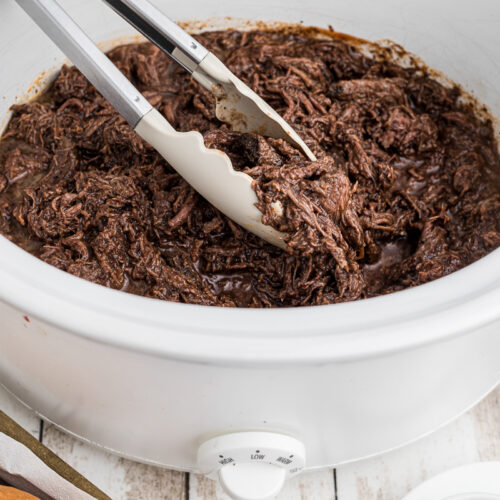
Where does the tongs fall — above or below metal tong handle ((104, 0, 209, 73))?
below

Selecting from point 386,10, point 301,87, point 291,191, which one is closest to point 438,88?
point 386,10

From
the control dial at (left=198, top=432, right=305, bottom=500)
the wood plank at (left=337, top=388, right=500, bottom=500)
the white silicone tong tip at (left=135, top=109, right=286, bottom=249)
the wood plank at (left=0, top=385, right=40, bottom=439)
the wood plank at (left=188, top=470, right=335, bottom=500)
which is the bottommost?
the control dial at (left=198, top=432, right=305, bottom=500)

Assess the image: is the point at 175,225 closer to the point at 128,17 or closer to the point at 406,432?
the point at 128,17

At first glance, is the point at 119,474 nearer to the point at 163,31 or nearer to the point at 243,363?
the point at 243,363

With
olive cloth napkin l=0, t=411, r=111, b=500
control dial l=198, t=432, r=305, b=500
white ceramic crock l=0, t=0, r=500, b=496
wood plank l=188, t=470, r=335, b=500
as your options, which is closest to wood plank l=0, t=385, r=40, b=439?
white ceramic crock l=0, t=0, r=500, b=496

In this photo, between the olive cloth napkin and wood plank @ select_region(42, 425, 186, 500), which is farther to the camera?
wood plank @ select_region(42, 425, 186, 500)

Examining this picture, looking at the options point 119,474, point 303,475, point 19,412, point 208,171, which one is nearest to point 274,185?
point 208,171

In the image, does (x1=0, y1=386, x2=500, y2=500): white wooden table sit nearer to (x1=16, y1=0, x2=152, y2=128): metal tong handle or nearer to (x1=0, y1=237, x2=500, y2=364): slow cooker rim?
(x1=0, y1=237, x2=500, y2=364): slow cooker rim
